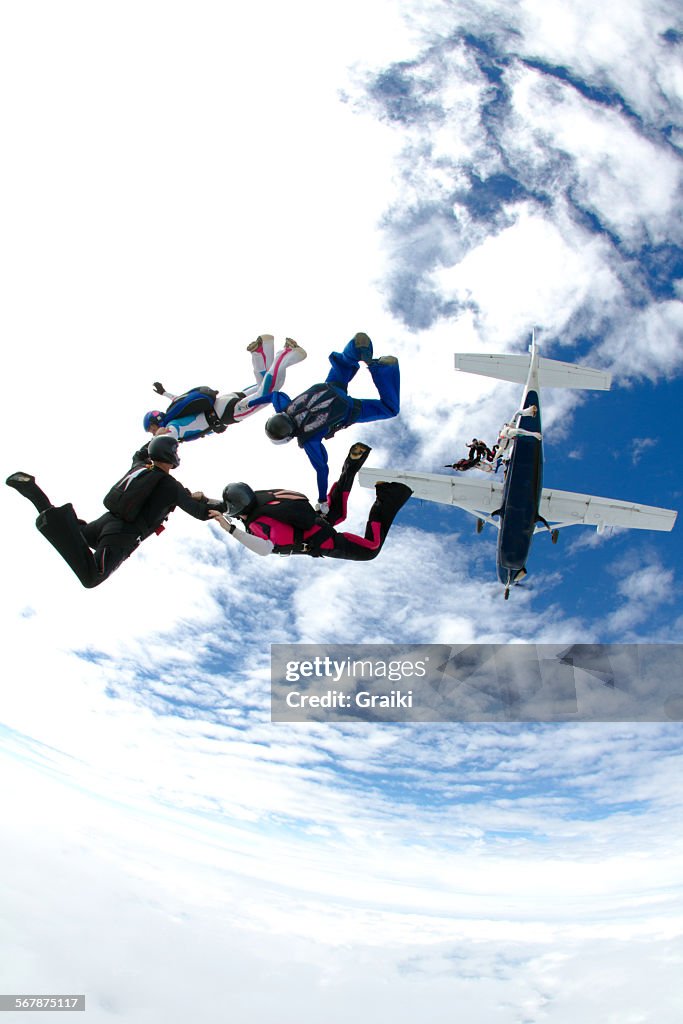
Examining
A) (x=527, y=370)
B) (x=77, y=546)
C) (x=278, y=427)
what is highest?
(x=527, y=370)

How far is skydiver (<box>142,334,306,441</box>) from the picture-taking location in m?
7.07

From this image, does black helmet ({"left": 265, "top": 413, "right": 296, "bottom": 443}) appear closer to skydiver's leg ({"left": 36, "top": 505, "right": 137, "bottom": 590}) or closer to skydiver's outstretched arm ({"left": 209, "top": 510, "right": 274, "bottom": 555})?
skydiver's outstretched arm ({"left": 209, "top": 510, "right": 274, "bottom": 555})

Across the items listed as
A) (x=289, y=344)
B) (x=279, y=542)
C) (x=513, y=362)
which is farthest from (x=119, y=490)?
(x=513, y=362)

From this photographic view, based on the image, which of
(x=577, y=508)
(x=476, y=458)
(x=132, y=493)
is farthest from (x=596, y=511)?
(x=132, y=493)

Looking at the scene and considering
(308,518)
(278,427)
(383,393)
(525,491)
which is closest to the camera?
(308,518)

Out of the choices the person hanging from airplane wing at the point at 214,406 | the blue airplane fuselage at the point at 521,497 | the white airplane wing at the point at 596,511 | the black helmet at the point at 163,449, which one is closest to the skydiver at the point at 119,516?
the black helmet at the point at 163,449

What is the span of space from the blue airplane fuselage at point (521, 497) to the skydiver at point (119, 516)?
Result: 10.1m

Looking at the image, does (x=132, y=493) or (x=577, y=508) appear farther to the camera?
(x=577, y=508)

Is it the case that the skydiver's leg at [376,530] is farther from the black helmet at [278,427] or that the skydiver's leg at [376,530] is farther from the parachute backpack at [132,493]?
the parachute backpack at [132,493]

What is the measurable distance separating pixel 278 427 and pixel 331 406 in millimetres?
796

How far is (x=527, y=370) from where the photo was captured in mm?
15297

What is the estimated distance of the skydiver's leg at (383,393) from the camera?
7.16m

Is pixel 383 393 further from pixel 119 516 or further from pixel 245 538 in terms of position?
pixel 119 516

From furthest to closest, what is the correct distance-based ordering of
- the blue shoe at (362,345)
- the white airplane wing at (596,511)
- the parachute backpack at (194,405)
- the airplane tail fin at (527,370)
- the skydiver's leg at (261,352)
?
the white airplane wing at (596,511)
the airplane tail fin at (527,370)
the parachute backpack at (194,405)
the skydiver's leg at (261,352)
the blue shoe at (362,345)
